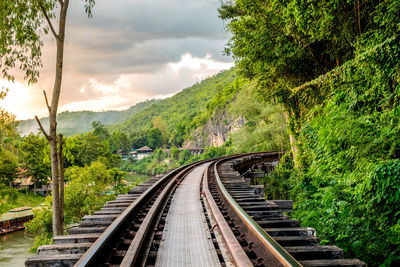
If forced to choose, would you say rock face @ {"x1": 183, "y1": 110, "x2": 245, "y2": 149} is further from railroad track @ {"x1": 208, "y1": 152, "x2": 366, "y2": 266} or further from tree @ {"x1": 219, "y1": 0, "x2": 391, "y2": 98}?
railroad track @ {"x1": 208, "y1": 152, "x2": 366, "y2": 266}

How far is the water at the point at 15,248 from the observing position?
24.3 meters

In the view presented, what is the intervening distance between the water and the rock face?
43.7m

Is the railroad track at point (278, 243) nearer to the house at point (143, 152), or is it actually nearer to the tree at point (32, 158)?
the tree at point (32, 158)

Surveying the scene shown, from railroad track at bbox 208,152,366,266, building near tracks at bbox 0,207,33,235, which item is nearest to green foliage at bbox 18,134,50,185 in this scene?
building near tracks at bbox 0,207,33,235

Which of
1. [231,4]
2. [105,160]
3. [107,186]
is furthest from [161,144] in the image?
[231,4]

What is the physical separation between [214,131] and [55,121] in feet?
237

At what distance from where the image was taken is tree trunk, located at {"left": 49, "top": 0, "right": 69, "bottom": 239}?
8422 mm

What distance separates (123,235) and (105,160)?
185 ft

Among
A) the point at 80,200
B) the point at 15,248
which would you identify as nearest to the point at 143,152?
the point at 15,248

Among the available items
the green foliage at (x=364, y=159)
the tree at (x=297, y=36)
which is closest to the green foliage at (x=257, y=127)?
the tree at (x=297, y=36)

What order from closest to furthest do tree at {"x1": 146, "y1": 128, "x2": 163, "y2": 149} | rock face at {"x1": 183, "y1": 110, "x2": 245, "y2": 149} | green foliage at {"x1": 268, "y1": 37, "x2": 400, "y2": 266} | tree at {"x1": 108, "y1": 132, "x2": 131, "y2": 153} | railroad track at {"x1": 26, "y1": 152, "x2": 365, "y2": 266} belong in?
railroad track at {"x1": 26, "y1": 152, "x2": 365, "y2": 266} → green foliage at {"x1": 268, "y1": 37, "x2": 400, "y2": 266} → rock face at {"x1": 183, "y1": 110, "x2": 245, "y2": 149} → tree at {"x1": 108, "y1": 132, "x2": 131, "y2": 153} → tree at {"x1": 146, "y1": 128, "x2": 163, "y2": 149}

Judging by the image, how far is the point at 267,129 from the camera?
28719mm

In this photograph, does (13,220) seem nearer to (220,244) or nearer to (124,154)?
(220,244)

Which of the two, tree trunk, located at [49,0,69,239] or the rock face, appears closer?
tree trunk, located at [49,0,69,239]
